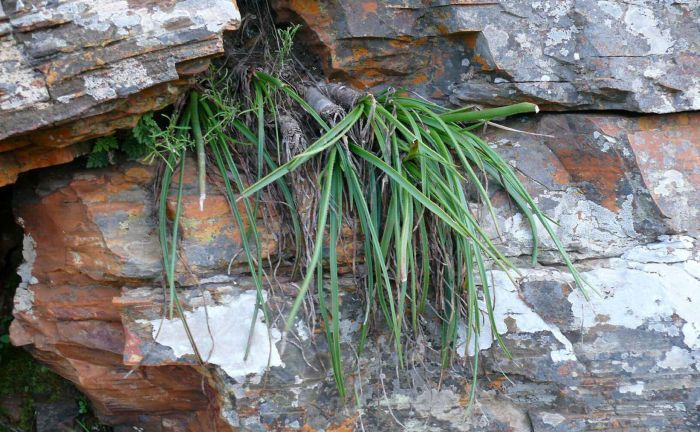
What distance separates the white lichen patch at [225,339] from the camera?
1770 mm

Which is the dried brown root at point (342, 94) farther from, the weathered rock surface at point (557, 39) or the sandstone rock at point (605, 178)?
the sandstone rock at point (605, 178)

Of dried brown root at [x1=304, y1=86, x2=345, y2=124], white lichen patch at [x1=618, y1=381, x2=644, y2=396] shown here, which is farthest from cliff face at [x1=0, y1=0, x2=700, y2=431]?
dried brown root at [x1=304, y1=86, x2=345, y2=124]

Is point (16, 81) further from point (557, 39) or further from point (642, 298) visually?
point (642, 298)

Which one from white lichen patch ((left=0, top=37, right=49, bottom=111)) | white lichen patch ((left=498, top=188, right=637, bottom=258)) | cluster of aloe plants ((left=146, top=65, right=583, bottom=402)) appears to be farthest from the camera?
white lichen patch ((left=498, top=188, right=637, bottom=258))

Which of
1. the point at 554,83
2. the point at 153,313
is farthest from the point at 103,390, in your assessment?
the point at 554,83

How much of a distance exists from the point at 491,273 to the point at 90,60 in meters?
1.09

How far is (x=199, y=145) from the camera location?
1.83 metres

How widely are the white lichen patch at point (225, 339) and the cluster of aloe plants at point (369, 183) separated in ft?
0.15

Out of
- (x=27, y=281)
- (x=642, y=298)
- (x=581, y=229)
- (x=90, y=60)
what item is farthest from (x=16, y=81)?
(x=642, y=298)

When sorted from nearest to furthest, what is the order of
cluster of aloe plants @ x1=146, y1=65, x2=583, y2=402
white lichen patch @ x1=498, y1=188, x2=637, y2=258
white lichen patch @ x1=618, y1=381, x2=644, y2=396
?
cluster of aloe plants @ x1=146, y1=65, x2=583, y2=402, white lichen patch @ x1=618, y1=381, x2=644, y2=396, white lichen patch @ x1=498, y1=188, x2=637, y2=258

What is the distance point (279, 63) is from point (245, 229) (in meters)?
0.54

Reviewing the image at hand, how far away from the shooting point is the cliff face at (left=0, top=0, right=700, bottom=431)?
1.81 metres

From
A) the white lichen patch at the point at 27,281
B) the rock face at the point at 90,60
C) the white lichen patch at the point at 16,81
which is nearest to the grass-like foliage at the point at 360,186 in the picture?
the rock face at the point at 90,60

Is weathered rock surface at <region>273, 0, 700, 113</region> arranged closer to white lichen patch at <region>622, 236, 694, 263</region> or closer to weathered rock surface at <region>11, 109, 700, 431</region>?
weathered rock surface at <region>11, 109, 700, 431</region>
